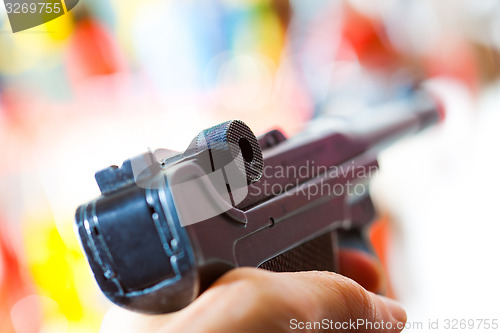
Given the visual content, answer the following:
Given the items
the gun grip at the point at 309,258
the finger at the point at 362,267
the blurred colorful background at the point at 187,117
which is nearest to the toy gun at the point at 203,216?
the gun grip at the point at 309,258

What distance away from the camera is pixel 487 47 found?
167 cm

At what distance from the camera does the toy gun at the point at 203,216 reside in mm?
272

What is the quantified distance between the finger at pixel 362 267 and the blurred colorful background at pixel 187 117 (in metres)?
0.32

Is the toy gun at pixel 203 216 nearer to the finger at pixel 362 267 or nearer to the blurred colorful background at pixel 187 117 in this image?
the finger at pixel 362 267

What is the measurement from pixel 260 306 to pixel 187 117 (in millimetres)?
1058

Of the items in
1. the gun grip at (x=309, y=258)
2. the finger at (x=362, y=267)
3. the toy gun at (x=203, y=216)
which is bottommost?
the finger at (x=362, y=267)

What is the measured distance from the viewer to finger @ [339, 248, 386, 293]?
25.0 inches

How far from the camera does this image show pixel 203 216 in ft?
0.95

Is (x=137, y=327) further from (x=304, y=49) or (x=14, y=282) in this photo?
(x=304, y=49)

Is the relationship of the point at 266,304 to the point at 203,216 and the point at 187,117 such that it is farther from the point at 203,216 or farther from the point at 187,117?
the point at 187,117

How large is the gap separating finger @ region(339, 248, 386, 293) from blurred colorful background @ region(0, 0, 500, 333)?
0.32m

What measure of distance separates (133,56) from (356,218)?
87 cm

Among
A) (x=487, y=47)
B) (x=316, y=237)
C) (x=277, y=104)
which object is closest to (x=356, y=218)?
(x=316, y=237)

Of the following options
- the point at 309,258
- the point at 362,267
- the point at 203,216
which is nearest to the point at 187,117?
the point at 362,267
